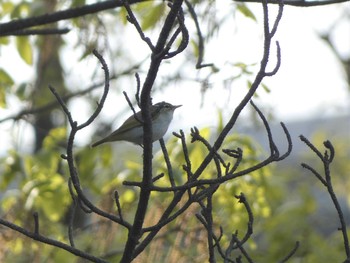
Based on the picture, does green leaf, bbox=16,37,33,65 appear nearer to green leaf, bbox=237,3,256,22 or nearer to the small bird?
the small bird

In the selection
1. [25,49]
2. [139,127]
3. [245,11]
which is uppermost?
[25,49]

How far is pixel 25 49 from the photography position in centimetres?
593

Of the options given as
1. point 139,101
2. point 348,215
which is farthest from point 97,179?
point 348,215

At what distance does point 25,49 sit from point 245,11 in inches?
71.9

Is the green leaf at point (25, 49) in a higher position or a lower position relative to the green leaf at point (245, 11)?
higher

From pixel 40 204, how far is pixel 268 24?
13.6ft

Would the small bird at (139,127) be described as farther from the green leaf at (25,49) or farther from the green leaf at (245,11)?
the green leaf at (25,49)

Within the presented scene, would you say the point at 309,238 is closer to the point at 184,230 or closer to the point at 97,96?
the point at 184,230

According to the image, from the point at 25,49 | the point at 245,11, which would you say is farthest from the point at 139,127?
the point at 25,49

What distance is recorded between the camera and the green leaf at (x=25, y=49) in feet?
19.2

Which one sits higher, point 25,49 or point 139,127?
point 25,49

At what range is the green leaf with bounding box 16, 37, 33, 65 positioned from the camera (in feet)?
19.2

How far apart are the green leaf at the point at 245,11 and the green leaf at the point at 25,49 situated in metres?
1.71

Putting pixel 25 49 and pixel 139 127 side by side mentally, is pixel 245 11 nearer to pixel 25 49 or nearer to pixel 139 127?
pixel 139 127
